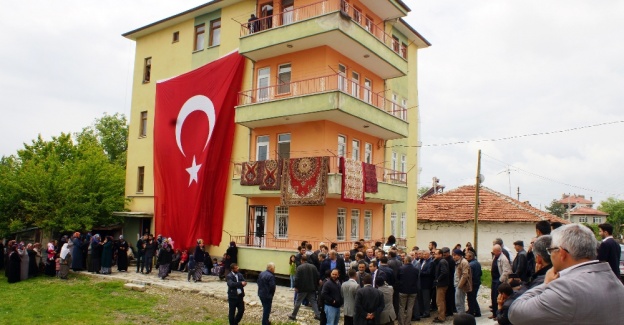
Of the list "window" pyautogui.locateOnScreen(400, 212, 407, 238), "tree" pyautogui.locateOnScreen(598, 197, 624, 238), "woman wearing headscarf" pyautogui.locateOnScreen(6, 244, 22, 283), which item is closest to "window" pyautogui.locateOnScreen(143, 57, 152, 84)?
"woman wearing headscarf" pyautogui.locateOnScreen(6, 244, 22, 283)

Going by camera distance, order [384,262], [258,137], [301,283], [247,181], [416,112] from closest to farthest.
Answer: [384,262] → [301,283] → [247,181] → [258,137] → [416,112]

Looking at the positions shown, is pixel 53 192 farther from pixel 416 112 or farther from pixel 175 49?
pixel 416 112

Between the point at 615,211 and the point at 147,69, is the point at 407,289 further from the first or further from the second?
the point at 615,211

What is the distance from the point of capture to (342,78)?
2184 centimetres

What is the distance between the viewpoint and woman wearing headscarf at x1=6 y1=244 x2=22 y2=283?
20.8 metres

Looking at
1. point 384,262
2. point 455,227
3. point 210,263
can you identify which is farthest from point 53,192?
point 455,227

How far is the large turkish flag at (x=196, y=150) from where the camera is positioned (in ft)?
78.4

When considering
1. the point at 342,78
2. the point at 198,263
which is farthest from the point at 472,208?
the point at 198,263

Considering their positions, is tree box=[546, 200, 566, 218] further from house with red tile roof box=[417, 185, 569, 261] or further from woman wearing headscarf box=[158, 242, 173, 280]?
woman wearing headscarf box=[158, 242, 173, 280]

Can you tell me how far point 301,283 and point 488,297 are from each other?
8.86 m

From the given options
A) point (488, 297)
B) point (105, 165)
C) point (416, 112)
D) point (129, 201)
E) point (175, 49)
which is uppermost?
point (175, 49)

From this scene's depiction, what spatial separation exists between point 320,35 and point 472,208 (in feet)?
62.2

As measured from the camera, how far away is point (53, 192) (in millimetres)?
25172

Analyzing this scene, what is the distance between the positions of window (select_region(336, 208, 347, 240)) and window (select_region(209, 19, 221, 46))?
1190cm
